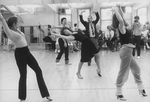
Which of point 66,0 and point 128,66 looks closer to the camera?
point 128,66

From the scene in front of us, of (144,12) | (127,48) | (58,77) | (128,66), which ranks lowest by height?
(58,77)

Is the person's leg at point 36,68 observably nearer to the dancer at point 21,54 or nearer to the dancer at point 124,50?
the dancer at point 21,54

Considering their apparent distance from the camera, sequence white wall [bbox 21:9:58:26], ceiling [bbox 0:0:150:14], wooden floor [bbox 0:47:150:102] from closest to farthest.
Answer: wooden floor [bbox 0:47:150:102] → ceiling [bbox 0:0:150:14] → white wall [bbox 21:9:58:26]

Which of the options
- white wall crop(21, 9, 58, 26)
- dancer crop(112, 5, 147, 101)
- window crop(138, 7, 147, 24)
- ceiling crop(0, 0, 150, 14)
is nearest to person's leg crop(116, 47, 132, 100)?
dancer crop(112, 5, 147, 101)

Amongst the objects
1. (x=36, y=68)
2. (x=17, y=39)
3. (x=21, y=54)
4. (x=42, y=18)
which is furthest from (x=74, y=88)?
(x=42, y=18)

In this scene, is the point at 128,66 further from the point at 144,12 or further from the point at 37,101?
the point at 144,12

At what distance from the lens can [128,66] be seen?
337cm

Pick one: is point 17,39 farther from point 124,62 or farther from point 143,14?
point 143,14

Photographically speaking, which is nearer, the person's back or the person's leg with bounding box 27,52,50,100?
the person's back

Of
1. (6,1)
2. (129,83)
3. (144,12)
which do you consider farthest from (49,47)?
(129,83)

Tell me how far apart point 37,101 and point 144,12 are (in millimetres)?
13364

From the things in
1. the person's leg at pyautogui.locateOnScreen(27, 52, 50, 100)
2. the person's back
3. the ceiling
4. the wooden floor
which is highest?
the ceiling

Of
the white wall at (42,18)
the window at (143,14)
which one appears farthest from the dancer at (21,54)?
the white wall at (42,18)

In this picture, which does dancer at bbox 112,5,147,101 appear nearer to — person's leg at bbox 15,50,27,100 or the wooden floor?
the wooden floor
